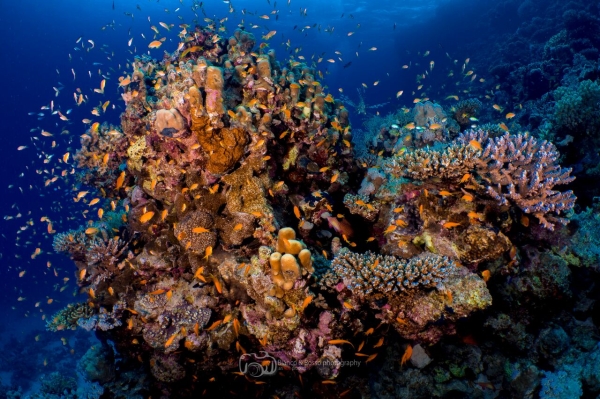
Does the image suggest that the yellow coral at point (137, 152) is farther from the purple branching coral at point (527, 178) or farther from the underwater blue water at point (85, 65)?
the underwater blue water at point (85, 65)

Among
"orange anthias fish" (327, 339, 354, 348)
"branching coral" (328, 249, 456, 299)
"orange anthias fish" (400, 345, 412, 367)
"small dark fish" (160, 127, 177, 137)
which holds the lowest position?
"orange anthias fish" (400, 345, 412, 367)

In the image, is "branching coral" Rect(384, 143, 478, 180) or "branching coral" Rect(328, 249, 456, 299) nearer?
"branching coral" Rect(328, 249, 456, 299)

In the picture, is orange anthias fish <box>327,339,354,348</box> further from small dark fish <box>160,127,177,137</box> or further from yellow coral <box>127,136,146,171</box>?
yellow coral <box>127,136,146,171</box>

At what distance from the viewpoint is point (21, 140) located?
5828cm

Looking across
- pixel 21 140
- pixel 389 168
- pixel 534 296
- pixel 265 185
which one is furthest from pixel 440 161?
pixel 21 140

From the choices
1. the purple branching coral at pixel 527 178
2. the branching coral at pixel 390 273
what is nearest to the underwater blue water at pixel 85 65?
the purple branching coral at pixel 527 178

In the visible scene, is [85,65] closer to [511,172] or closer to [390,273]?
[390,273]

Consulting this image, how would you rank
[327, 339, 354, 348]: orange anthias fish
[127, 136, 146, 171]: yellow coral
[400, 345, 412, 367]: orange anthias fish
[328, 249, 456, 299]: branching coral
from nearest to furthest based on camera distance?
1. [328, 249, 456, 299]: branching coral
2. [327, 339, 354, 348]: orange anthias fish
3. [400, 345, 412, 367]: orange anthias fish
4. [127, 136, 146, 171]: yellow coral

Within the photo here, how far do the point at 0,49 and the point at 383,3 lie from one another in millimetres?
67834

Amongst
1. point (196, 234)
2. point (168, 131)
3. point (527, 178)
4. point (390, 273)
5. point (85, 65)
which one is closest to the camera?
point (390, 273)

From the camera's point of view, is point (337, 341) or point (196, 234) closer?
point (337, 341)

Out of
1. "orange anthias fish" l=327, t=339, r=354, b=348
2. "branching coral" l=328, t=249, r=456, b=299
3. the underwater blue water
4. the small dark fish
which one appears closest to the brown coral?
the small dark fish

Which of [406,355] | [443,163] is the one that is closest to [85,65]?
[443,163]

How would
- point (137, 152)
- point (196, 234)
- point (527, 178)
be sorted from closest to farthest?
point (527, 178) < point (196, 234) < point (137, 152)
